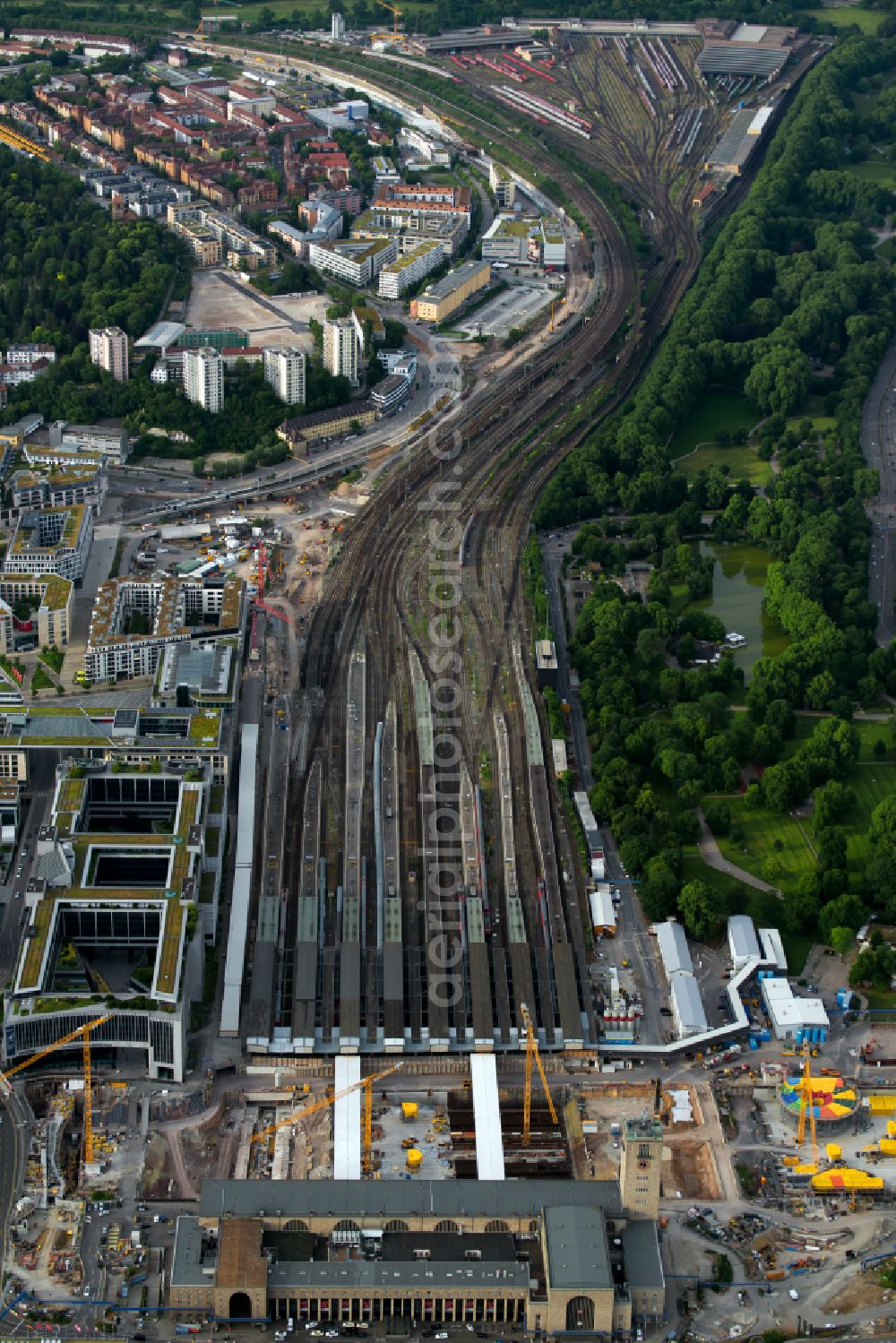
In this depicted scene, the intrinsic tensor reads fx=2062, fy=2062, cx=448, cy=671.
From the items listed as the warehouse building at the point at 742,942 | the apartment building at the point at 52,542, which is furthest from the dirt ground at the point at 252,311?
the warehouse building at the point at 742,942

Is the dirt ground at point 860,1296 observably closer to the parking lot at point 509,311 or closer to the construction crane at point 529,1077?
the construction crane at point 529,1077

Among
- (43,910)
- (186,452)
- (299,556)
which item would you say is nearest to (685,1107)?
(43,910)

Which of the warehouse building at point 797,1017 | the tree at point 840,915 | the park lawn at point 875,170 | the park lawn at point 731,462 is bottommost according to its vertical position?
the warehouse building at point 797,1017

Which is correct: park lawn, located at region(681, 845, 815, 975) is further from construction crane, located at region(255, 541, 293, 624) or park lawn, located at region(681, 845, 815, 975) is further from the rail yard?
construction crane, located at region(255, 541, 293, 624)

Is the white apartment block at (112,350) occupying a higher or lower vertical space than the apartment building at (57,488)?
higher

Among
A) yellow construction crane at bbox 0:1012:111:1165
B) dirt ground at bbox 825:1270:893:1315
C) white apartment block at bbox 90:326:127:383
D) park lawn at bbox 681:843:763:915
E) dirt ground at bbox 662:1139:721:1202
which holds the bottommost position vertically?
dirt ground at bbox 825:1270:893:1315

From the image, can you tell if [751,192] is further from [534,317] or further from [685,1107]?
[685,1107]

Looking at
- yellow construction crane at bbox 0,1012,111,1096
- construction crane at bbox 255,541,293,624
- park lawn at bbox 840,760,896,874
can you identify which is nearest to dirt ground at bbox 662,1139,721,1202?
park lawn at bbox 840,760,896,874

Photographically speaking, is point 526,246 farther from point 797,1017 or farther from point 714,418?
point 797,1017

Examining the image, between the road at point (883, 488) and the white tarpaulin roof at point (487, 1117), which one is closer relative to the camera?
the white tarpaulin roof at point (487, 1117)
